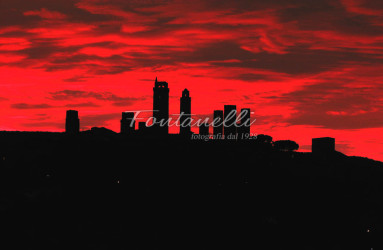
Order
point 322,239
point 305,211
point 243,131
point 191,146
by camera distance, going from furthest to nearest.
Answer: point 243,131, point 191,146, point 305,211, point 322,239

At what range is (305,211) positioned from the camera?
114312mm

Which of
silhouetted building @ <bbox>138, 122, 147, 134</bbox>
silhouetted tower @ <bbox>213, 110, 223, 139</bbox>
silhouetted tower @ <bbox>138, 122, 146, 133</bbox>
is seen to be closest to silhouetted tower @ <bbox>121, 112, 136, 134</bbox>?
silhouetted building @ <bbox>138, 122, 147, 134</bbox>

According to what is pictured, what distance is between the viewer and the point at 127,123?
142 m

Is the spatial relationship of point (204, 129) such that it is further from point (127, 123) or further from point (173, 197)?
point (173, 197)

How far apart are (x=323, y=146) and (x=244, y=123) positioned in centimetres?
1846

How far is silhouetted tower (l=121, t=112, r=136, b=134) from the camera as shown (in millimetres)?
141550

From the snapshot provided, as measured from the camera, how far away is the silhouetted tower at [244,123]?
505 ft

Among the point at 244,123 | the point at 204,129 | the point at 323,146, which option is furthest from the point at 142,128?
the point at 323,146

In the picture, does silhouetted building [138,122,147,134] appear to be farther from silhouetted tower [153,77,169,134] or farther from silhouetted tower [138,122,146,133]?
silhouetted tower [153,77,169,134]

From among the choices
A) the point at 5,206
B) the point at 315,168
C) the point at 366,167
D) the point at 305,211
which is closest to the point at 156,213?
the point at 5,206

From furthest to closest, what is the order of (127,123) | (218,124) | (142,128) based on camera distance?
(218,124)
(142,128)
(127,123)

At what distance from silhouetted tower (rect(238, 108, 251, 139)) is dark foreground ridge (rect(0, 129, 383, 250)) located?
292 inches

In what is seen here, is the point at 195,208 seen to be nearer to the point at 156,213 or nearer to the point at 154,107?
the point at 156,213

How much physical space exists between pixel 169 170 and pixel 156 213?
2314 centimetres
